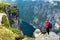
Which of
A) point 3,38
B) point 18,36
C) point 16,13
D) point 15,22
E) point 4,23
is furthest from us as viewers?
point 16,13

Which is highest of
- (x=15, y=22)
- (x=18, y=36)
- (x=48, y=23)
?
(x=48, y=23)

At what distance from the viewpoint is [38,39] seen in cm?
3453

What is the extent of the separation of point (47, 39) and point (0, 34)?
6.15 m

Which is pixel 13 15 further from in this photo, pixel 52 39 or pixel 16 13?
pixel 52 39

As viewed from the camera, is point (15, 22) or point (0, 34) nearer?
point (0, 34)

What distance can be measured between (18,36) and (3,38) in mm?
4635

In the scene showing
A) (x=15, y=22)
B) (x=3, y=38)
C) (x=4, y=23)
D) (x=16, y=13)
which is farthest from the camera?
(x=16, y=13)

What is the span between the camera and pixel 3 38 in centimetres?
3266

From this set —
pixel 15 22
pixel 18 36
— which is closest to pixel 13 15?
pixel 15 22

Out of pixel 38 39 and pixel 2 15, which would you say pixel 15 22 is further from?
pixel 38 39

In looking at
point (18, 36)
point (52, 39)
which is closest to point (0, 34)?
point (18, 36)

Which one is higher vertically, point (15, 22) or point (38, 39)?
point (38, 39)

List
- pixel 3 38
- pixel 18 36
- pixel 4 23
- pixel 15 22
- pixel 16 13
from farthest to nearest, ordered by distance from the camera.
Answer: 1. pixel 16 13
2. pixel 15 22
3. pixel 4 23
4. pixel 18 36
5. pixel 3 38

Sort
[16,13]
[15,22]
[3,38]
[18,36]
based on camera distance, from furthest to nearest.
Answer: [16,13] → [15,22] → [18,36] → [3,38]
